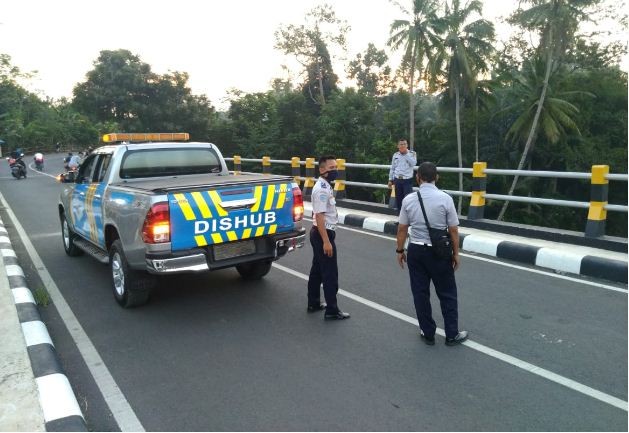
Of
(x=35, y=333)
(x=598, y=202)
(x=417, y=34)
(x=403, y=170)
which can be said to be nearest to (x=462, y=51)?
(x=417, y=34)

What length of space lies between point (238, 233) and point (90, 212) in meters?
2.49

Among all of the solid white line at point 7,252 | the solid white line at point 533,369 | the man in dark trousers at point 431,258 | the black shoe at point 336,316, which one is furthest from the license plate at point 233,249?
the solid white line at point 7,252

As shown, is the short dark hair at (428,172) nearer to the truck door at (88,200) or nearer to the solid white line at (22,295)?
the truck door at (88,200)

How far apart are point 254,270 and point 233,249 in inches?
54.0

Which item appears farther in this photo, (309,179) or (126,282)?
(309,179)

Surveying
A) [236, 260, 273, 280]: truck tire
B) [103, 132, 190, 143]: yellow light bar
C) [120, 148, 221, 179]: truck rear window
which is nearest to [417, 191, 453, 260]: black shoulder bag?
[236, 260, 273, 280]: truck tire

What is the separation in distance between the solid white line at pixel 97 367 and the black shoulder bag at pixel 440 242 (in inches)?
103

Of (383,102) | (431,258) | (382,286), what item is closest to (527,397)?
(431,258)

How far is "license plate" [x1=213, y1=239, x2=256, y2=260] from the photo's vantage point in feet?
17.3

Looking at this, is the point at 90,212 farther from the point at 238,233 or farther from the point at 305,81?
the point at 305,81

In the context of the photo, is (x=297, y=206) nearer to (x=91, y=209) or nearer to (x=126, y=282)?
(x=126, y=282)

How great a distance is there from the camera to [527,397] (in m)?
3.61

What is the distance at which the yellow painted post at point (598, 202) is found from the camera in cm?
735

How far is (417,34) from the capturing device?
3762cm
